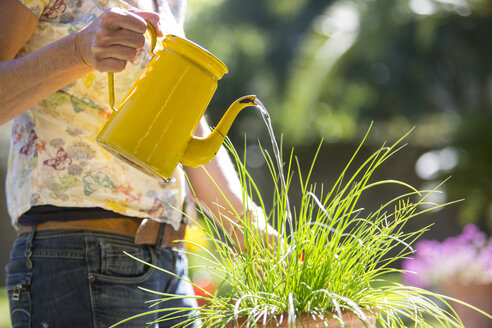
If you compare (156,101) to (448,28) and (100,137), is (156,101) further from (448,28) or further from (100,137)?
(448,28)

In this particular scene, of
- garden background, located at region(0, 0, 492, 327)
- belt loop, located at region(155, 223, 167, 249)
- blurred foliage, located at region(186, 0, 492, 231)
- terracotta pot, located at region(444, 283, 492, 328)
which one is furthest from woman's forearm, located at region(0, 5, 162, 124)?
garden background, located at region(0, 0, 492, 327)

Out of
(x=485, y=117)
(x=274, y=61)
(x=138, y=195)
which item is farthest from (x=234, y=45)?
(x=138, y=195)

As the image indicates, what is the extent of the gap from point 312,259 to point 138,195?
0.38m

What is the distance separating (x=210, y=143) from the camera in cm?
94

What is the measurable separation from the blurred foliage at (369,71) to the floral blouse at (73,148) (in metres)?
6.75

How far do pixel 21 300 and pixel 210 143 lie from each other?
406 mm

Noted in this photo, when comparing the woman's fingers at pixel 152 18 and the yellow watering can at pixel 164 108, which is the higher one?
the woman's fingers at pixel 152 18

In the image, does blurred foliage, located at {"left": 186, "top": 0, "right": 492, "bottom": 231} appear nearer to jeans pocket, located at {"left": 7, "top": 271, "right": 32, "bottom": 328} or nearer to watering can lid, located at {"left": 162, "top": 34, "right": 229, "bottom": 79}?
jeans pocket, located at {"left": 7, "top": 271, "right": 32, "bottom": 328}

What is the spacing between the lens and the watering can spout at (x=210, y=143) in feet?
3.05

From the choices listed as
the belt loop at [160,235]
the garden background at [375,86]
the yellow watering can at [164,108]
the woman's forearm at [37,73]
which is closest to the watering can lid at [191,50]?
the yellow watering can at [164,108]

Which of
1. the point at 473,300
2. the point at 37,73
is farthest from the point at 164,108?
the point at 473,300

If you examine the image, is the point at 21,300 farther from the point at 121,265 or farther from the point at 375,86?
the point at 375,86

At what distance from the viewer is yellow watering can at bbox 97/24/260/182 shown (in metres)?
0.88

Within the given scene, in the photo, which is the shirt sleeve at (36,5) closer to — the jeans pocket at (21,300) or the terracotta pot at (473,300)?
the jeans pocket at (21,300)
